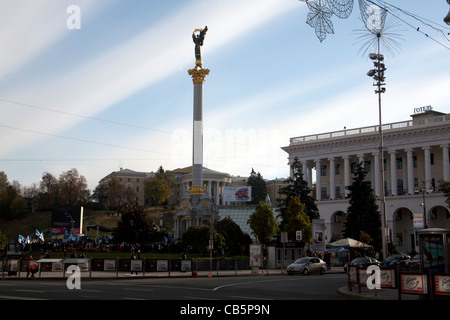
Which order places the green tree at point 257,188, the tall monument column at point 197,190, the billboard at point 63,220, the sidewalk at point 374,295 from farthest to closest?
the green tree at point 257,188 < the billboard at point 63,220 < the tall monument column at point 197,190 < the sidewalk at point 374,295

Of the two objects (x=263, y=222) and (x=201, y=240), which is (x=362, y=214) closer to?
(x=263, y=222)

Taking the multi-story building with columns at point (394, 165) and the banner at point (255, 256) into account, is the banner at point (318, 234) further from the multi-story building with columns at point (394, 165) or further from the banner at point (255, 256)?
the multi-story building with columns at point (394, 165)

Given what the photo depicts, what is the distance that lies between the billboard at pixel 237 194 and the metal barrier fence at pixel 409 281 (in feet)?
297

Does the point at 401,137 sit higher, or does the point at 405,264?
the point at 401,137

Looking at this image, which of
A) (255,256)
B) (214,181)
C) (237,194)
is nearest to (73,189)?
(214,181)

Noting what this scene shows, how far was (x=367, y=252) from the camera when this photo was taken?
61188 mm

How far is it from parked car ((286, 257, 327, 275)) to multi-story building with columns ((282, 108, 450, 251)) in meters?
36.7

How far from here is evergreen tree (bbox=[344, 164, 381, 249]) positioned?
75438 millimetres

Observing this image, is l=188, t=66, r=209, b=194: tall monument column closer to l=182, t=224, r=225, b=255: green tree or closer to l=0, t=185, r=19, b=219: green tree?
l=182, t=224, r=225, b=255: green tree

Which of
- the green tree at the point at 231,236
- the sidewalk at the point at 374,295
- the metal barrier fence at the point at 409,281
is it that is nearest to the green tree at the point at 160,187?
the green tree at the point at 231,236

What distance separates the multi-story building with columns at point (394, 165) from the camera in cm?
8375
